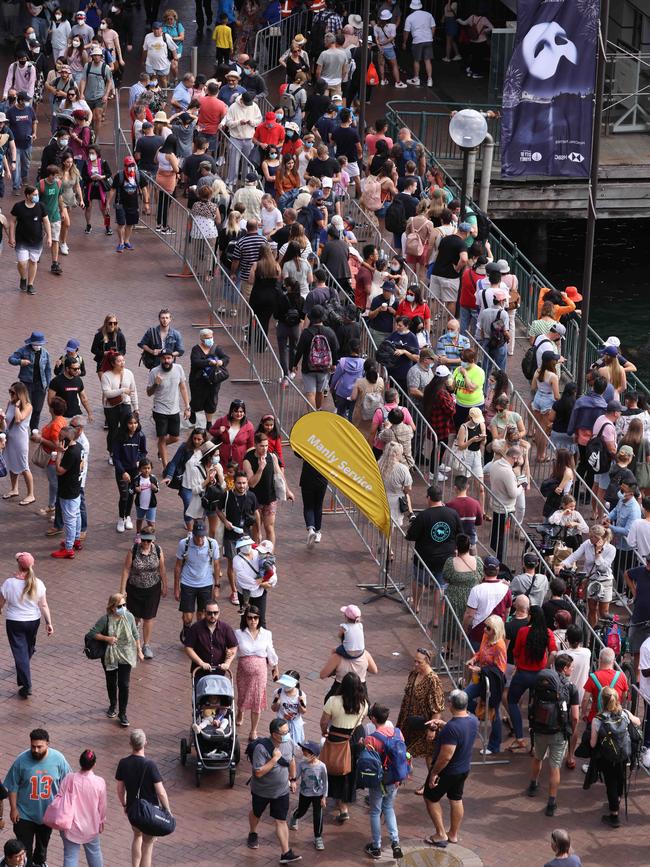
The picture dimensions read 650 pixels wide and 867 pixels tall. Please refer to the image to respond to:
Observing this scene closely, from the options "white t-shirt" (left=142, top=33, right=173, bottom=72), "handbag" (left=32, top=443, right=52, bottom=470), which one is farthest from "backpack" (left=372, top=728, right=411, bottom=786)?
"white t-shirt" (left=142, top=33, right=173, bottom=72)

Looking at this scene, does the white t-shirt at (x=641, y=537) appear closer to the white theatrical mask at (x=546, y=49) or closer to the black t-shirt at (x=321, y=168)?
the white theatrical mask at (x=546, y=49)

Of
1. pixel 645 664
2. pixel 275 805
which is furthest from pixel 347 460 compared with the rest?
pixel 275 805

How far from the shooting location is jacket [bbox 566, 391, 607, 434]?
21328 mm

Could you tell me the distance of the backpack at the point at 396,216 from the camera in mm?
27781

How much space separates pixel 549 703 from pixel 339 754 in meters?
1.90

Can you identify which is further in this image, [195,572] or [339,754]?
[195,572]

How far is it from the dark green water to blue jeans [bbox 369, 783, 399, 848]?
61.4 ft

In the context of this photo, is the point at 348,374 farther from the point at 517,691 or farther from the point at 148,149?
the point at 148,149

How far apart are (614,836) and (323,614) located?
13.8 feet

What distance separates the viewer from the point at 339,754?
606 inches

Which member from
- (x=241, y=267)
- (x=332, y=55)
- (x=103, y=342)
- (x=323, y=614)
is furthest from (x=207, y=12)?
(x=323, y=614)

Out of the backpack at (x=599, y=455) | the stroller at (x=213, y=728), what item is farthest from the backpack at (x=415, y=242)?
the stroller at (x=213, y=728)

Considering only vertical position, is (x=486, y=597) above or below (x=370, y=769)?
above

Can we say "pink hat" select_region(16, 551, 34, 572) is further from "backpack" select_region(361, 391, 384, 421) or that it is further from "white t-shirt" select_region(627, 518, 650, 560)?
"white t-shirt" select_region(627, 518, 650, 560)
